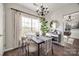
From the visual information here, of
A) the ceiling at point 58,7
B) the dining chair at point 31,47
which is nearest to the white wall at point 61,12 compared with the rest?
the ceiling at point 58,7

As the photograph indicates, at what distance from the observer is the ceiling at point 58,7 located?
1942 mm

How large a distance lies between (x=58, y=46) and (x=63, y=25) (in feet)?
1.28

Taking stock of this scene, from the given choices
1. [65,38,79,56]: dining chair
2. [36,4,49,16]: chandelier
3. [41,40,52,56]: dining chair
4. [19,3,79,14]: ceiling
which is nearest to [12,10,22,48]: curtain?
[19,3,79,14]: ceiling

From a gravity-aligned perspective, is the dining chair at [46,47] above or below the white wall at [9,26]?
below

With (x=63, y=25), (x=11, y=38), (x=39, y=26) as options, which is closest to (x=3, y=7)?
(x=11, y=38)

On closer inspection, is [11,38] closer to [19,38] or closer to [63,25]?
[19,38]

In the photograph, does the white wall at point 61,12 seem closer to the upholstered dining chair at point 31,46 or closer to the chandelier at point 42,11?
the chandelier at point 42,11

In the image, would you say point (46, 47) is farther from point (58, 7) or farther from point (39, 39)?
point (58, 7)

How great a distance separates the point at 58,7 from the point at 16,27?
84 cm

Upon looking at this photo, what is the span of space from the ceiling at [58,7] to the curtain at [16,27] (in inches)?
8.9

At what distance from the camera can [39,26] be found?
6.52ft

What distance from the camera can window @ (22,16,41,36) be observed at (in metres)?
1.97

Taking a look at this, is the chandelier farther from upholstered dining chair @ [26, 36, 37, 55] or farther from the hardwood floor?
the hardwood floor

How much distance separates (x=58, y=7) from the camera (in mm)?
1969
